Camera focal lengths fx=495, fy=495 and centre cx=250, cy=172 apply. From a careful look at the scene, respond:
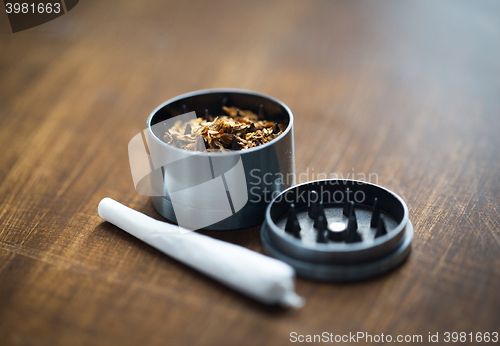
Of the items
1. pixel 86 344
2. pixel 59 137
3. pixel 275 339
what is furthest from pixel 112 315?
pixel 59 137

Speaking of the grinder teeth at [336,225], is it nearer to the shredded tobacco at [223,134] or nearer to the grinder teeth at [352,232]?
the grinder teeth at [352,232]

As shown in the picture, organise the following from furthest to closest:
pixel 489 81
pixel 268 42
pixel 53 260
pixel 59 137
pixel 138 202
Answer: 1. pixel 268 42
2. pixel 489 81
3. pixel 59 137
4. pixel 138 202
5. pixel 53 260

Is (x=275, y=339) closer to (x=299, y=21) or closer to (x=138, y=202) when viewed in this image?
(x=138, y=202)

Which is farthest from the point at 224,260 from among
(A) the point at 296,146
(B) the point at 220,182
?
(A) the point at 296,146

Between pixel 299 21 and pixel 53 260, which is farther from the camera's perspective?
pixel 299 21

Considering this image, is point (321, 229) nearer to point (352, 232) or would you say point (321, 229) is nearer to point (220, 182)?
point (352, 232)

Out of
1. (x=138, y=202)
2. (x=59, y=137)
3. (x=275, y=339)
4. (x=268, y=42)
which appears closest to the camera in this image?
Result: (x=275, y=339)

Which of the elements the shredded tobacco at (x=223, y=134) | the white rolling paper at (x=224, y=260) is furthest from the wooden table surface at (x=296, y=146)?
the shredded tobacco at (x=223, y=134)
